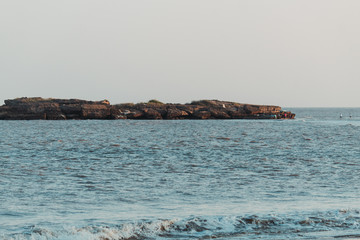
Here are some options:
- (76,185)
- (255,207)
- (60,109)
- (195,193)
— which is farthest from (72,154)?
(60,109)

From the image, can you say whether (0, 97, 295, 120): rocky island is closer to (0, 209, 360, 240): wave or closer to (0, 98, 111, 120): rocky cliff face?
(0, 98, 111, 120): rocky cliff face

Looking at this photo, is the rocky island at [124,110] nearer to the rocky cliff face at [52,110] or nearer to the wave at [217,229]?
the rocky cliff face at [52,110]

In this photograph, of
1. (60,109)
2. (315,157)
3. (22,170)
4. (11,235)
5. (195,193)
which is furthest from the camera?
(60,109)

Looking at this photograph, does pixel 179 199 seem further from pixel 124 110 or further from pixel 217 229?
pixel 124 110

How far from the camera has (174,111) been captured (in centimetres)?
13350

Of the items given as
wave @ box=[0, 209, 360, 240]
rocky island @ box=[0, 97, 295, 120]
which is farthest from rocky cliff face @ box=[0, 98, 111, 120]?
wave @ box=[0, 209, 360, 240]

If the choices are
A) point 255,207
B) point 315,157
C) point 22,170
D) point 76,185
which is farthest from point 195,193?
point 315,157

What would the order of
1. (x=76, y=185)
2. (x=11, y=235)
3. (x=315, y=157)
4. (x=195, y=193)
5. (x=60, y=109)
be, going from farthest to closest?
(x=60, y=109)
(x=315, y=157)
(x=76, y=185)
(x=195, y=193)
(x=11, y=235)

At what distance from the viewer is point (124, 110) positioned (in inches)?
5236

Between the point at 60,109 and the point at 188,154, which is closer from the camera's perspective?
the point at 188,154

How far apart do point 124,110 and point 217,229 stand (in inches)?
4772

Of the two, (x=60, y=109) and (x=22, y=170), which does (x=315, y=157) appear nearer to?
(x=22, y=170)

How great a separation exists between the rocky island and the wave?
118 meters

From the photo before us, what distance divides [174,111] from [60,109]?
28766mm
